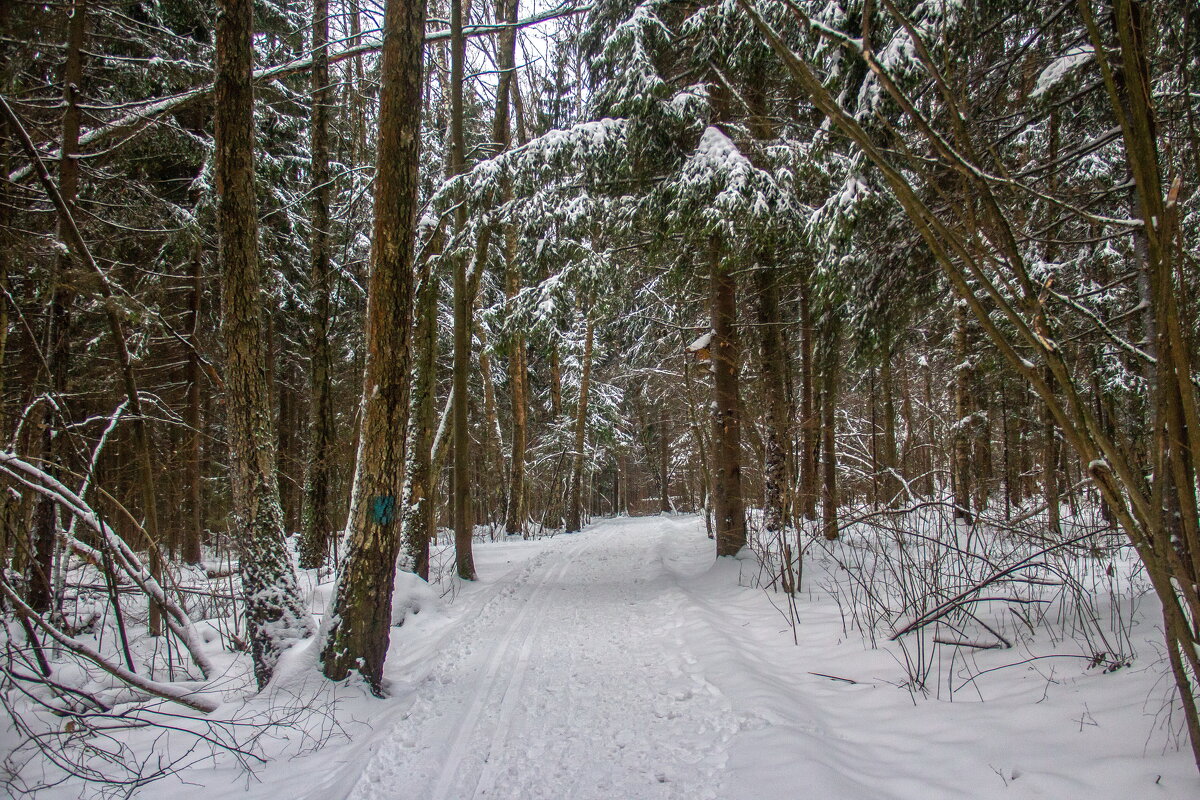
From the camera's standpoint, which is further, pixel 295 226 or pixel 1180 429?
pixel 295 226

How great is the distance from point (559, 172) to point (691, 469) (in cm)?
1881

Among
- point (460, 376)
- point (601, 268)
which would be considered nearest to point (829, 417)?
point (601, 268)

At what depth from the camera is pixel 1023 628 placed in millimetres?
3838

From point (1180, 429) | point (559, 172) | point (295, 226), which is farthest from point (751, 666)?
point (295, 226)

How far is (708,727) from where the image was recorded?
3.40 m

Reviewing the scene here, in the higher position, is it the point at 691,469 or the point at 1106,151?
the point at 1106,151

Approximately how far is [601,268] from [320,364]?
16.2 feet

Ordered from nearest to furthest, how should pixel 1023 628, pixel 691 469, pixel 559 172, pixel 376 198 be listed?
1. pixel 1023 628
2. pixel 376 198
3. pixel 559 172
4. pixel 691 469

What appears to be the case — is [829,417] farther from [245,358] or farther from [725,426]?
[245,358]

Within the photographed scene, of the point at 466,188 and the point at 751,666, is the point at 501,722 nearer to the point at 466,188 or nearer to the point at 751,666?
the point at 751,666

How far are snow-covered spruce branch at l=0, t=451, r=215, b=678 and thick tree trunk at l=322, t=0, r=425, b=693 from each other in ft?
3.25

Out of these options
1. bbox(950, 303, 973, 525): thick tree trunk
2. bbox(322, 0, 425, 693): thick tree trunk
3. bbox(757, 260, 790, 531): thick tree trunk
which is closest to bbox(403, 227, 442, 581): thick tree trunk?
bbox(322, 0, 425, 693): thick tree trunk

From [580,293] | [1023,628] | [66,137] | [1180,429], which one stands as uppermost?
[66,137]

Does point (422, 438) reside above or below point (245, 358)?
below
